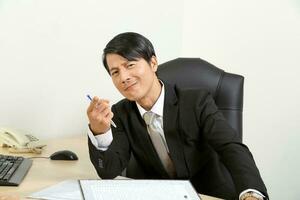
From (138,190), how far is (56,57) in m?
1.06

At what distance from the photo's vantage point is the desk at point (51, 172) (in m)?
1.07

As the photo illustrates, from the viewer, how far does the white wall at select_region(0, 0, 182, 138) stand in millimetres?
1694

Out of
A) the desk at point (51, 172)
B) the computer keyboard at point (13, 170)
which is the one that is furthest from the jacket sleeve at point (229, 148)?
the computer keyboard at point (13, 170)

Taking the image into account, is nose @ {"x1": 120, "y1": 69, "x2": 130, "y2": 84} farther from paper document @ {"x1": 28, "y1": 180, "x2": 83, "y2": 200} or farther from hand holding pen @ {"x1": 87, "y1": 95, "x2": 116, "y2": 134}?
paper document @ {"x1": 28, "y1": 180, "x2": 83, "y2": 200}

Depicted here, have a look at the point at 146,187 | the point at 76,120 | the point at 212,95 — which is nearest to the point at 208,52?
the point at 212,95

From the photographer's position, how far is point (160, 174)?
1.41m

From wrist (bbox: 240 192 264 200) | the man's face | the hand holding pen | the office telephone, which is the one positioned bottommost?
the office telephone

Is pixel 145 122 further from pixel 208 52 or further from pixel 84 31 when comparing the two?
pixel 208 52

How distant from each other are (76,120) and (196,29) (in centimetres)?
94

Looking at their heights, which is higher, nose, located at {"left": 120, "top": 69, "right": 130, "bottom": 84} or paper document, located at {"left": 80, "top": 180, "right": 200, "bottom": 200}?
nose, located at {"left": 120, "top": 69, "right": 130, "bottom": 84}

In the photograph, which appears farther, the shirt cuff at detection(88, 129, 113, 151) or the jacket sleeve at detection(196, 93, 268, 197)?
the shirt cuff at detection(88, 129, 113, 151)

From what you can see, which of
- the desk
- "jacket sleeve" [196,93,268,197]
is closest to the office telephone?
the desk

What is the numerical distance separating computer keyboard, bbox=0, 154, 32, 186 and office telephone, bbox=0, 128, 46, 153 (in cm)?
21

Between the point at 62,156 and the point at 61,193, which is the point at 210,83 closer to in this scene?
the point at 62,156
